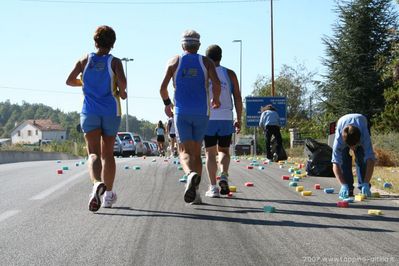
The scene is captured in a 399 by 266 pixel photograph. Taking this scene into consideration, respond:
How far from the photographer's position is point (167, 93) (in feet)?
25.8

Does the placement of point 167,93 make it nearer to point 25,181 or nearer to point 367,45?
point 25,181

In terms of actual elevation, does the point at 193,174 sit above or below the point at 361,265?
above

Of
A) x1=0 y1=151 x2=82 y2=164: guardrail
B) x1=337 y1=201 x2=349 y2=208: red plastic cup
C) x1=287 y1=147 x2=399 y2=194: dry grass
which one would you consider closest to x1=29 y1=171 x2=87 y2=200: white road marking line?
x1=337 y1=201 x2=349 y2=208: red plastic cup

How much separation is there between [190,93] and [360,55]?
29.8 metres

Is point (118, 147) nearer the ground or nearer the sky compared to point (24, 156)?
nearer the sky

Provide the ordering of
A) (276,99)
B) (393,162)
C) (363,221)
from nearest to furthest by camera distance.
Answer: (363,221), (393,162), (276,99)

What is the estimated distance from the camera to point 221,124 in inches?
343

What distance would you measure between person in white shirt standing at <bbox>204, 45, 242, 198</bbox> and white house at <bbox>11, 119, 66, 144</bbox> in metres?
170

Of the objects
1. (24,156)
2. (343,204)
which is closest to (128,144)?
(24,156)

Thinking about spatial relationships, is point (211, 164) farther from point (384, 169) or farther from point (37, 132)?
point (37, 132)

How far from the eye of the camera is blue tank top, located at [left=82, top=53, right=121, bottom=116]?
7.30 m

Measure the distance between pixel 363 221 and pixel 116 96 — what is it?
3.03 meters

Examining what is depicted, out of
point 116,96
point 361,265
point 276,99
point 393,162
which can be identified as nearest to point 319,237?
point 361,265

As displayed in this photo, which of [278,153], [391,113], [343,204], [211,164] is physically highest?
[391,113]
